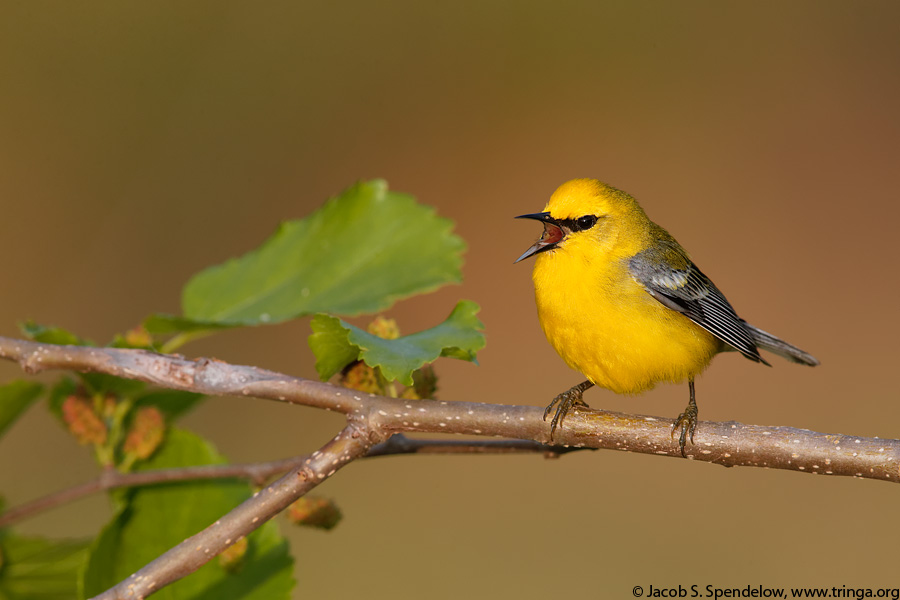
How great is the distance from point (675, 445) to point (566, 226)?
0.97 metres

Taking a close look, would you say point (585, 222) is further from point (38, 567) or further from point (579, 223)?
point (38, 567)

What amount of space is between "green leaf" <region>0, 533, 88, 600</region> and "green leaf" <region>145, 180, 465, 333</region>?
57 cm

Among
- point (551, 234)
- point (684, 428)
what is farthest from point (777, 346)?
point (684, 428)

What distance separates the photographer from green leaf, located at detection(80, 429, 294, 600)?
5.53 feet

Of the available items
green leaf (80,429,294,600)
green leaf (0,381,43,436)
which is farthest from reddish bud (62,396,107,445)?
green leaf (80,429,294,600)

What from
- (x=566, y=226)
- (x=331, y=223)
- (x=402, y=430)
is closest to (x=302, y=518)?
(x=402, y=430)

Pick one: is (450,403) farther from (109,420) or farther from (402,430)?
(109,420)

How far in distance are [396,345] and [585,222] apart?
1.01m

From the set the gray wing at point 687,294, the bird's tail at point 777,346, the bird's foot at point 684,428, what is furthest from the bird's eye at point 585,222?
the bird's foot at point 684,428

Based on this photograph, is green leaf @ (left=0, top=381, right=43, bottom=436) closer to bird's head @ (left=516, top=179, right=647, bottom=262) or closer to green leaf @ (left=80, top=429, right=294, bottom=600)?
green leaf @ (left=80, top=429, right=294, bottom=600)

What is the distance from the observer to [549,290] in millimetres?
2260

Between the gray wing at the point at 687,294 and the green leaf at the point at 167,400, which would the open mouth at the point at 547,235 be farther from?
the green leaf at the point at 167,400

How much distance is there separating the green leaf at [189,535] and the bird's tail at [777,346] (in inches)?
67.7

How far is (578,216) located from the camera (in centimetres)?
239
